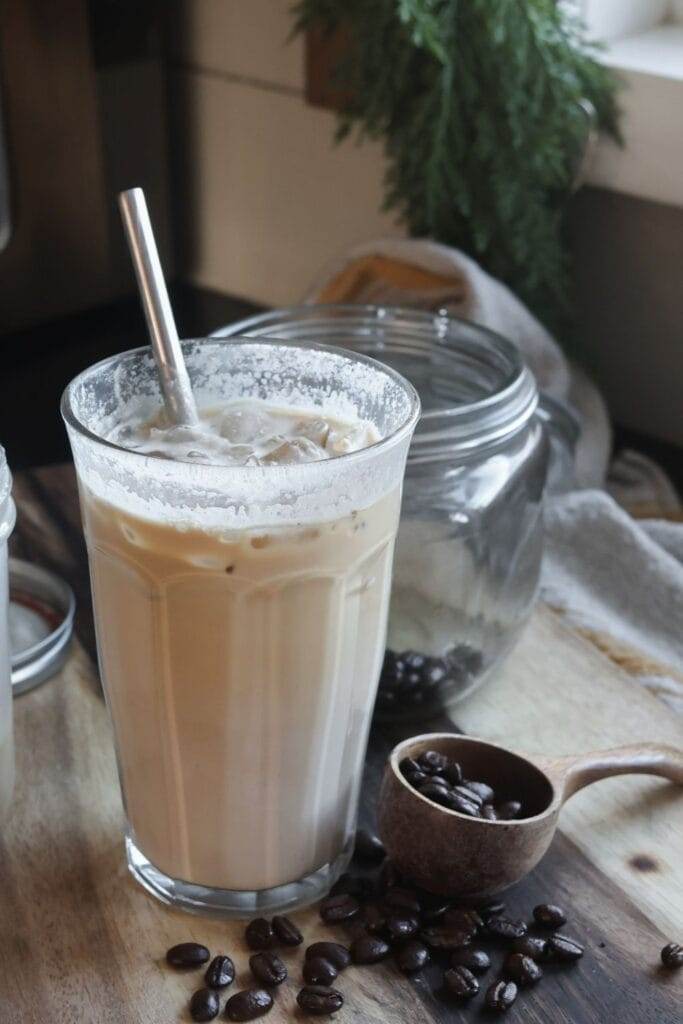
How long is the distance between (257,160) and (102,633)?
0.92m

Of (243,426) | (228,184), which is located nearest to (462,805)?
(243,426)

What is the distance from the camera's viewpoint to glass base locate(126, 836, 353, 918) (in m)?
0.65

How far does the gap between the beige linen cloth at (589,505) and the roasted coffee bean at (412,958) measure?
0.96 feet

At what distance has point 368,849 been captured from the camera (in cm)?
69

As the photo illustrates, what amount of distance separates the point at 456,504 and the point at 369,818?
0.61ft

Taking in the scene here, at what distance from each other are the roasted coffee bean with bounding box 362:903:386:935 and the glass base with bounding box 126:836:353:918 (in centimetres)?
3

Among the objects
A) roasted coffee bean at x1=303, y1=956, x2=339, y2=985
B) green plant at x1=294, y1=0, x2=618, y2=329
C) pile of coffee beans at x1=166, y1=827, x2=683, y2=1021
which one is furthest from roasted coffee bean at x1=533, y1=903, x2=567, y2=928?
green plant at x1=294, y1=0, x2=618, y2=329

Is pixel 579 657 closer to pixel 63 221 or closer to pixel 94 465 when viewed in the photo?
pixel 94 465

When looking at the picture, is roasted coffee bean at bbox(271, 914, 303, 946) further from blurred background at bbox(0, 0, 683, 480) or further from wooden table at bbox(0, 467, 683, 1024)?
blurred background at bbox(0, 0, 683, 480)

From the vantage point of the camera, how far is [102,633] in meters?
0.63

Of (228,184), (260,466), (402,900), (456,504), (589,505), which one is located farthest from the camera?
(228,184)

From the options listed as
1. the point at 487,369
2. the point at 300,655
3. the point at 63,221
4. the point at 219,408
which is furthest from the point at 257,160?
the point at 300,655

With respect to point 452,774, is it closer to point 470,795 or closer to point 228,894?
point 470,795

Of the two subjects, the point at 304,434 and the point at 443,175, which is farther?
the point at 443,175
